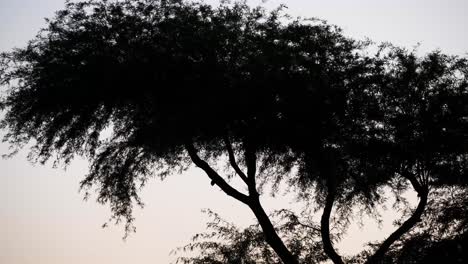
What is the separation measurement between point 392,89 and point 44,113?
1247cm

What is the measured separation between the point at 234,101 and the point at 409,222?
7.81m

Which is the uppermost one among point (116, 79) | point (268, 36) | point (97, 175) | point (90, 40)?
point (268, 36)

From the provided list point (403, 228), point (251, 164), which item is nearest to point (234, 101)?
point (251, 164)

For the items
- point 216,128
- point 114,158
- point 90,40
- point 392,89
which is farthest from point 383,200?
point 90,40

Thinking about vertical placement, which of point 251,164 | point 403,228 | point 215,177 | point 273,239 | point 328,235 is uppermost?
point 251,164

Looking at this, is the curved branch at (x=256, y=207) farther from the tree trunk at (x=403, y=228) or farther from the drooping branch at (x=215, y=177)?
the tree trunk at (x=403, y=228)

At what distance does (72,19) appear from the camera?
18.9 meters

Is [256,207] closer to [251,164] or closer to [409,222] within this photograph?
[251,164]

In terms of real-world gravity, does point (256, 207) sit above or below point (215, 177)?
below

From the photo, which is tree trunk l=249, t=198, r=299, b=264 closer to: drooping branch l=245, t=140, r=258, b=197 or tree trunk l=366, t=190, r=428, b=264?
drooping branch l=245, t=140, r=258, b=197

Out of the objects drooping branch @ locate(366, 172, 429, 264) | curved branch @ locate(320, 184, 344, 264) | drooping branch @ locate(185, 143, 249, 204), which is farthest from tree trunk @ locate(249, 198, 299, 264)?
drooping branch @ locate(366, 172, 429, 264)

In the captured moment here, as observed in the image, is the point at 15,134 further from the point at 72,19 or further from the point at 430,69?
the point at 430,69

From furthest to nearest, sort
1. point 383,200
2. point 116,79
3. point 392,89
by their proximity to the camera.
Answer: point 383,200, point 392,89, point 116,79

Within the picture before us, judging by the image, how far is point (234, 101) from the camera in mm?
18297
